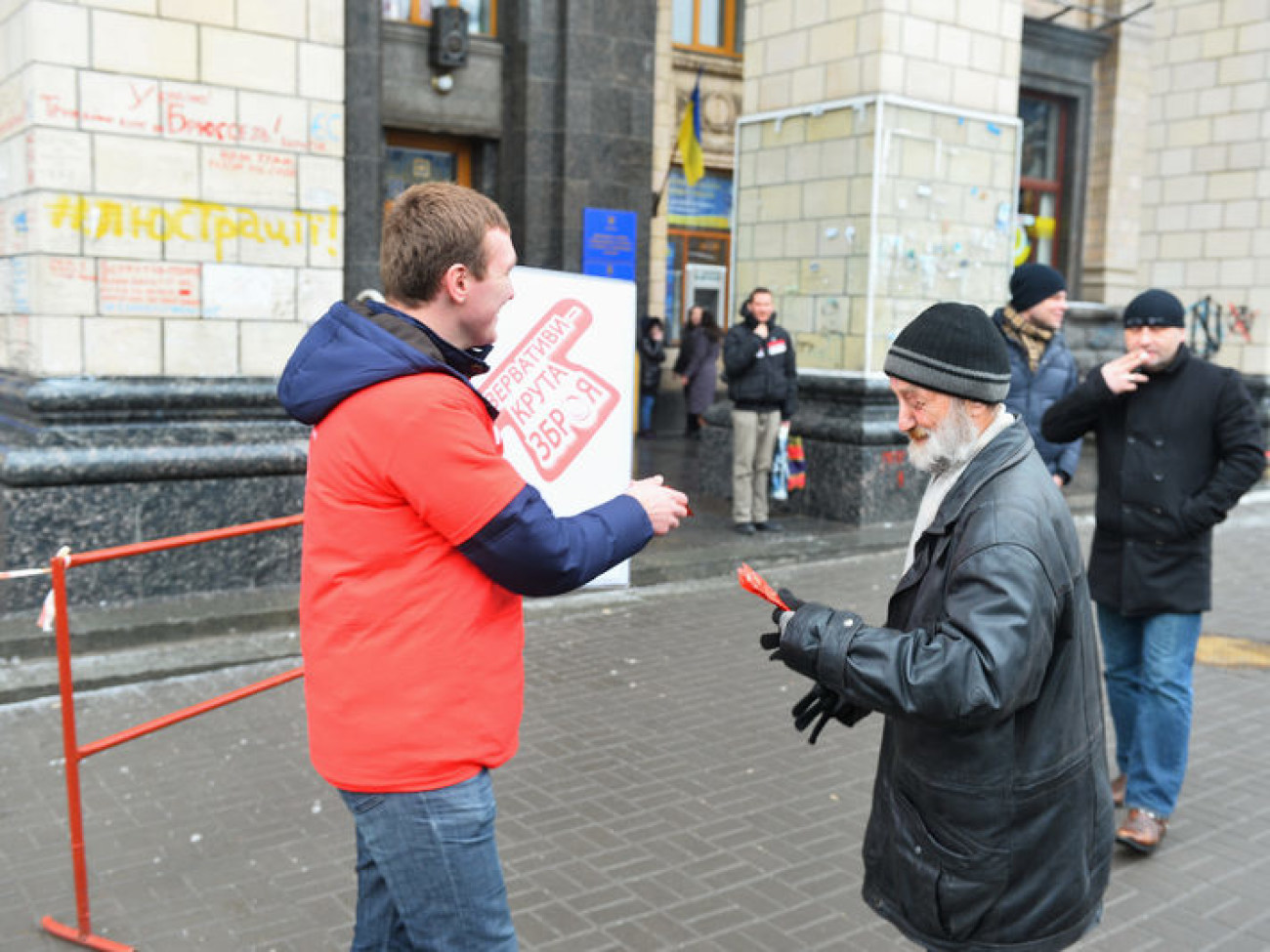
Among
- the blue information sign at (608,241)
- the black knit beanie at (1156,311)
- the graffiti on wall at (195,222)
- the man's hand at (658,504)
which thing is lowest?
the man's hand at (658,504)

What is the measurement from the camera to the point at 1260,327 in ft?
44.9

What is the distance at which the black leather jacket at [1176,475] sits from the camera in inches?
168

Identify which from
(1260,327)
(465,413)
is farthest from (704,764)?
(1260,327)

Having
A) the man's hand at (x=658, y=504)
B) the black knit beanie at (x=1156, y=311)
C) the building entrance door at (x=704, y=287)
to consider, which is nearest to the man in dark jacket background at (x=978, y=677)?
the man's hand at (x=658, y=504)

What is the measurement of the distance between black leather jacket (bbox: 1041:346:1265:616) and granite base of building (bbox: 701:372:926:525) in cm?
545

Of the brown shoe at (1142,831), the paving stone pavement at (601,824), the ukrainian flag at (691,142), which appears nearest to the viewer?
the paving stone pavement at (601,824)

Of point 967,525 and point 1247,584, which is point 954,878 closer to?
point 967,525

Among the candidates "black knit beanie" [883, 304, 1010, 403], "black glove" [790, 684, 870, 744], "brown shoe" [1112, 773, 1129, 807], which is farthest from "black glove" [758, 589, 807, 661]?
"brown shoe" [1112, 773, 1129, 807]

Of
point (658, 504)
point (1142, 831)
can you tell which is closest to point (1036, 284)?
point (1142, 831)

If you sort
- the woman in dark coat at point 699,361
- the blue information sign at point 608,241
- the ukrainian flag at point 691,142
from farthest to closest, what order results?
the woman in dark coat at point 699,361 → the ukrainian flag at point 691,142 → the blue information sign at point 608,241

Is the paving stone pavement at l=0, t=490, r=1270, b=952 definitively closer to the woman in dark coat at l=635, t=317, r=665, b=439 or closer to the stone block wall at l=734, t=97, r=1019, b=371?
the stone block wall at l=734, t=97, r=1019, b=371

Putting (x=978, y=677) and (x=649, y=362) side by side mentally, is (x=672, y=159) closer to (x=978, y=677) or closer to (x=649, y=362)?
(x=649, y=362)

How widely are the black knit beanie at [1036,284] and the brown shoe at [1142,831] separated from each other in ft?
8.13

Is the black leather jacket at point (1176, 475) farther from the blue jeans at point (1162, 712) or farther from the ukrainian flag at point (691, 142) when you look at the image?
the ukrainian flag at point (691, 142)
